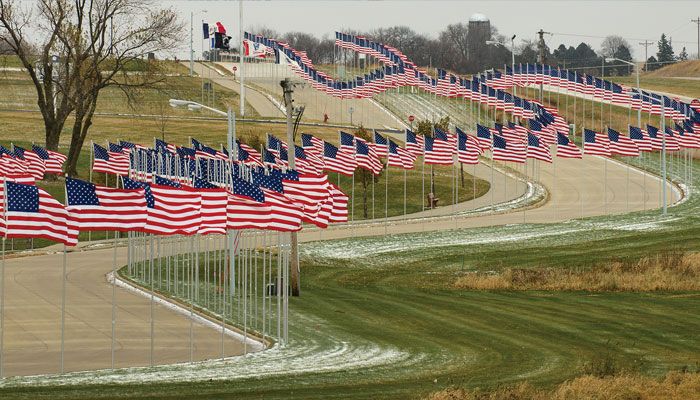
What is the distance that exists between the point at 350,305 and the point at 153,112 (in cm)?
8689

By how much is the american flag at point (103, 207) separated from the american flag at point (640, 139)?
47.5 m

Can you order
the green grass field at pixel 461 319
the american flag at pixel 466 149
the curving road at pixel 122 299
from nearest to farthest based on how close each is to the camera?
the green grass field at pixel 461 319, the curving road at pixel 122 299, the american flag at pixel 466 149

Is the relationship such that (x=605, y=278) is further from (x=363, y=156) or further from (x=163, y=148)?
(x=163, y=148)

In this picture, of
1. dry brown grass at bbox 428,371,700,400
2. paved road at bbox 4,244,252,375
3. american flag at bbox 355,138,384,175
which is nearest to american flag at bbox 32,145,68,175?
american flag at bbox 355,138,384,175

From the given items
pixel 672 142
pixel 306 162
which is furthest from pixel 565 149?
pixel 306 162

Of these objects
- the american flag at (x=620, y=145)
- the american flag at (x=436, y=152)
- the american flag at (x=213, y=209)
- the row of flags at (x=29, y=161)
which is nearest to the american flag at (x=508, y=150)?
the american flag at (x=436, y=152)

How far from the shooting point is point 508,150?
70312 millimetres

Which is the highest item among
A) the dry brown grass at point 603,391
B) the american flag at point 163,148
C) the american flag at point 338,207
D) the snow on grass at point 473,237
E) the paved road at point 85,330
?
the american flag at point 163,148

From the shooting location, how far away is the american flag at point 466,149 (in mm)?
69562

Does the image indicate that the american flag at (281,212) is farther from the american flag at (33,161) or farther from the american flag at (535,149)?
the american flag at (535,149)

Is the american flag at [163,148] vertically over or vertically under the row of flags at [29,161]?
over

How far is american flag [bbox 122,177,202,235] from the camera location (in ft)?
111

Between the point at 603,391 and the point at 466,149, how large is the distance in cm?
4372

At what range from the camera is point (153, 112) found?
422 ft
